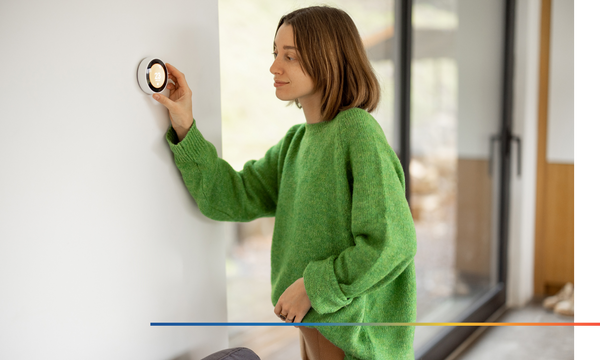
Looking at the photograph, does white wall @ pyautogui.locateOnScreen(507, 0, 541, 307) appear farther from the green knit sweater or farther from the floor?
the green knit sweater

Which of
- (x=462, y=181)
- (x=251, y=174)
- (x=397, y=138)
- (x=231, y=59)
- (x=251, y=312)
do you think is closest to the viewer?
(x=251, y=174)

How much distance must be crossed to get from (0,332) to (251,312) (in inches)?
27.0

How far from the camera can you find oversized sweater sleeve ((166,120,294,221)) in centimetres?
86

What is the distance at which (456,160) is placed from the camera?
7.35 feet

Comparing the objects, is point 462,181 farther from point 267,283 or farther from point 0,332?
point 0,332

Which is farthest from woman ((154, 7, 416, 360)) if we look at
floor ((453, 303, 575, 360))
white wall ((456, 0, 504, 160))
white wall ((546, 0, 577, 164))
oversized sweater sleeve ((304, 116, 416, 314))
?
white wall ((546, 0, 577, 164))

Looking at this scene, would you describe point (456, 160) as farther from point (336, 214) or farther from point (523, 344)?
point (336, 214)

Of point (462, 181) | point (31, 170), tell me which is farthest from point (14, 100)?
point (462, 181)

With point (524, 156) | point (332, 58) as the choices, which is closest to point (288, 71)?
point (332, 58)

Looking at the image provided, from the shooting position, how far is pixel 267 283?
1.29 m

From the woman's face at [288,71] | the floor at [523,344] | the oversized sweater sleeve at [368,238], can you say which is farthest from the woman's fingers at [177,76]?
the floor at [523,344]

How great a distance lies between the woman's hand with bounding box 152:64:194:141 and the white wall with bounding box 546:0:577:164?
2147 millimetres

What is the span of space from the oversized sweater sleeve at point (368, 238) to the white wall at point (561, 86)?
2.00 metres

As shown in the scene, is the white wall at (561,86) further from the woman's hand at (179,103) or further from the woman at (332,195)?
the woman's hand at (179,103)
